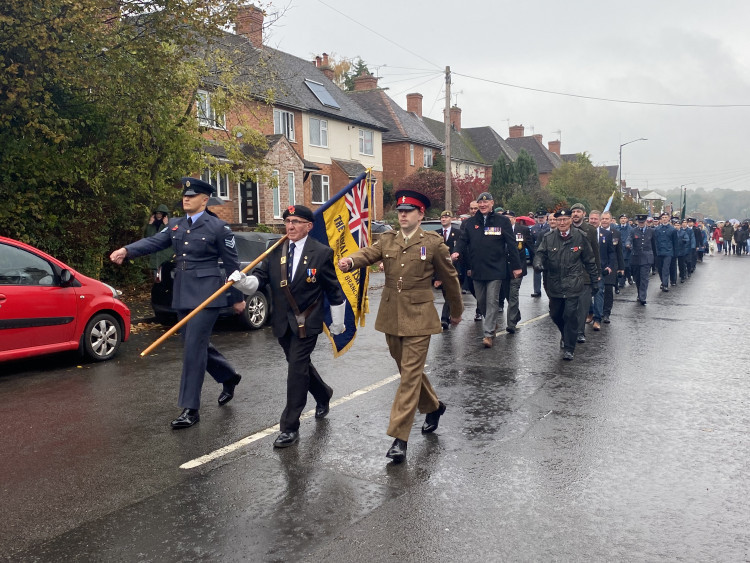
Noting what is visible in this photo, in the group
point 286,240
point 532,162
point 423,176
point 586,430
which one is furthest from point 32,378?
point 532,162

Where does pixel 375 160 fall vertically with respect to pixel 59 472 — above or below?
above

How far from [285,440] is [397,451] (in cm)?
91

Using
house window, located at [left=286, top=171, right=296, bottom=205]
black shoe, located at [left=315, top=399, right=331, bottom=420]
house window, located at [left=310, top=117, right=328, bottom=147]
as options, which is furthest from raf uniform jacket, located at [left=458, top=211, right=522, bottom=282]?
house window, located at [left=310, top=117, right=328, bottom=147]

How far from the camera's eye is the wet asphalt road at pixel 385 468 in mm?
3721

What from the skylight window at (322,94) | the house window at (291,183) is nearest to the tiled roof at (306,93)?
the skylight window at (322,94)

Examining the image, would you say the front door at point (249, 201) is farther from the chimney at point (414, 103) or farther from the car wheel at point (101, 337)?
the chimney at point (414, 103)

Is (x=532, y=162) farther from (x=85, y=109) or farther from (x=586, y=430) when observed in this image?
(x=586, y=430)

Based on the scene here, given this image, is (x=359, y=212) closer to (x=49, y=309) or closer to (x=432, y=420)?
(x=432, y=420)

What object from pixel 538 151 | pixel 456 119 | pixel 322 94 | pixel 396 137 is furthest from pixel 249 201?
pixel 538 151

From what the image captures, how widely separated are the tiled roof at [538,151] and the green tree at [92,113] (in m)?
65.3

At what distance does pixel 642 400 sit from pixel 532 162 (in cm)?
4787

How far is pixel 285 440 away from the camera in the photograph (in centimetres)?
528

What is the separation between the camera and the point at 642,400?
6719 mm

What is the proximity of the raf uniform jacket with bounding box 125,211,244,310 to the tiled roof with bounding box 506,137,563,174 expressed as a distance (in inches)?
2890
